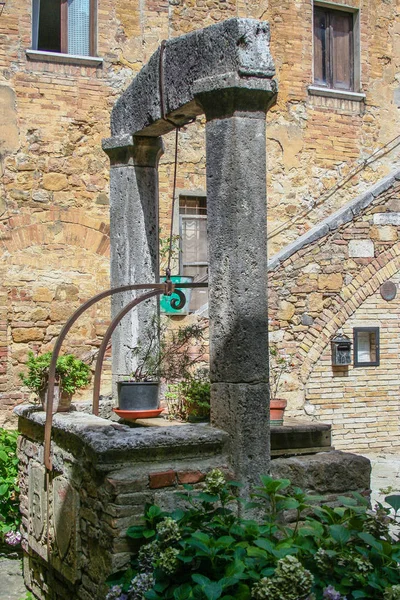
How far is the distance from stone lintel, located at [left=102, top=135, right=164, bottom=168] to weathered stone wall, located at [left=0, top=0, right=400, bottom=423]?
14.4 ft

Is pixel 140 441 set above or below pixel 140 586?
above

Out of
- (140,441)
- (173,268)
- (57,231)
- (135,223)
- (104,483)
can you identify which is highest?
(57,231)

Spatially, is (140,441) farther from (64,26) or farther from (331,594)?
(64,26)

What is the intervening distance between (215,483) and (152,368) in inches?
59.0

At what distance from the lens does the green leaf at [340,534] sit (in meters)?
3.45

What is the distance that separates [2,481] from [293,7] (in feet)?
27.3

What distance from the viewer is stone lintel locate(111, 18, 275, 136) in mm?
4055

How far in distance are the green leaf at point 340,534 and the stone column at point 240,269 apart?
0.58 m

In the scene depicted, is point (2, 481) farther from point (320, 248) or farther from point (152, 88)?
point (320, 248)

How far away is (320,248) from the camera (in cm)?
913

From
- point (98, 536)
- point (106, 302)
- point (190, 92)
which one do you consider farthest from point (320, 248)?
point (98, 536)

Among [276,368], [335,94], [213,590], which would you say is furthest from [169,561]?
[335,94]

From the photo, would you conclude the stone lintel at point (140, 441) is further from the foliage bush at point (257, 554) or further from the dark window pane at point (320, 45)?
the dark window pane at point (320, 45)

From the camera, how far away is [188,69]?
4402mm
